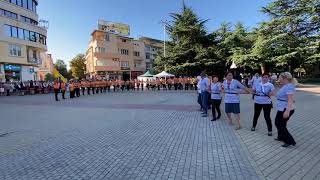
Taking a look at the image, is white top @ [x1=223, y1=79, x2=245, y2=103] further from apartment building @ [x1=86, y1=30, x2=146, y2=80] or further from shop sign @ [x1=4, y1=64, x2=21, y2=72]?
apartment building @ [x1=86, y1=30, x2=146, y2=80]

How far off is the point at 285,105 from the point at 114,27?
70318 millimetres

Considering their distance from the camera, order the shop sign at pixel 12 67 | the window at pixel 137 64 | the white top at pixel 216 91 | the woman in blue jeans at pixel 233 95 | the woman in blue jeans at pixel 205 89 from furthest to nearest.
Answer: the window at pixel 137 64 < the shop sign at pixel 12 67 < the woman in blue jeans at pixel 205 89 < the white top at pixel 216 91 < the woman in blue jeans at pixel 233 95

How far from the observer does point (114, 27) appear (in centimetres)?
7362

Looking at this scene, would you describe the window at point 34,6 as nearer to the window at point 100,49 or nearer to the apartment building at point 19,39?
the apartment building at point 19,39

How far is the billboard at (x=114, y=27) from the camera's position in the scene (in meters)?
70.5

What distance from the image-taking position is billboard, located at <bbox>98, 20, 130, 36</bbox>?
70500 millimetres

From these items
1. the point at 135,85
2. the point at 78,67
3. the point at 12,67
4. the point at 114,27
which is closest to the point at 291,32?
the point at 135,85

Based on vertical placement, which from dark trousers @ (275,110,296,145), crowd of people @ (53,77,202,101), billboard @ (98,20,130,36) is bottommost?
dark trousers @ (275,110,296,145)

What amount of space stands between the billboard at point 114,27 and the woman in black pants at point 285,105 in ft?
216

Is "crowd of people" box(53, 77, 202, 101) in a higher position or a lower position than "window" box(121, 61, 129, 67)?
lower

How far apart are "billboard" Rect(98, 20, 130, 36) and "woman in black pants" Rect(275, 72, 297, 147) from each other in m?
65.7

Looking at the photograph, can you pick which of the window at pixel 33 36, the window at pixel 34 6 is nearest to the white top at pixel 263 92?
the window at pixel 33 36

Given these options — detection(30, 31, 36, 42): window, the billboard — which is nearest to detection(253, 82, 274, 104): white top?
detection(30, 31, 36, 42): window

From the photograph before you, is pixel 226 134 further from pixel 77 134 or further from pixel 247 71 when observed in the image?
pixel 247 71
